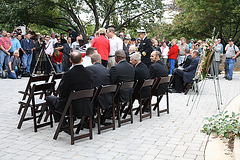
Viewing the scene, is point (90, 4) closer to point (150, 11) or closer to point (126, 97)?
point (150, 11)

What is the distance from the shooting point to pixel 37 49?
1465cm

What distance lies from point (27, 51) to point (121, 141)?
10506 millimetres

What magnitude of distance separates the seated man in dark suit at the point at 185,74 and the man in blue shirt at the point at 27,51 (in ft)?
24.5

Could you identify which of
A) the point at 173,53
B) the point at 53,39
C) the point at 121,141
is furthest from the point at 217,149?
the point at 53,39

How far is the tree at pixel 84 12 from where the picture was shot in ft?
66.4

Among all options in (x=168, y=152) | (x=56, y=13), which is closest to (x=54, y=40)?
(x=56, y=13)

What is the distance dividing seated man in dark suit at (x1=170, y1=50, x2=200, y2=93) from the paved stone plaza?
3.22m

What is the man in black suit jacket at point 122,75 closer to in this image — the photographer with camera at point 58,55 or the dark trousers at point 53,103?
the dark trousers at point 53,103

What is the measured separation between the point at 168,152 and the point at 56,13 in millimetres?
21276

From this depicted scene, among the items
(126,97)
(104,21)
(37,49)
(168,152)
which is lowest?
(168,152)

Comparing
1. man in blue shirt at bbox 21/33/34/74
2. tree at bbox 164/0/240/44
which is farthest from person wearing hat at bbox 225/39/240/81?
man in blue shirt at bbox 21/33/34/74

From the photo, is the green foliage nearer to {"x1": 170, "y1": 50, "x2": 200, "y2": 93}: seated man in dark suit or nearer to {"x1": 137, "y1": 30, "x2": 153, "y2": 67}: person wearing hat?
{"x1": 170, "y1": 50, "x2": 200, "y2": 93}: seated man in dark suit

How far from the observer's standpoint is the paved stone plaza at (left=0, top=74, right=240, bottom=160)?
4.70 meters

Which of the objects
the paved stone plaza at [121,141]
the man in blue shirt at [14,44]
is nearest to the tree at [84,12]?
the man in blue shirt at [14,44]
